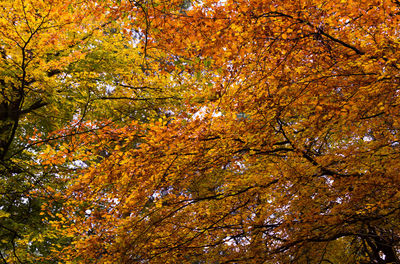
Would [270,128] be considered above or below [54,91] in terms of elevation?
below

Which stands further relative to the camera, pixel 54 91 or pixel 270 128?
pixel 54 91

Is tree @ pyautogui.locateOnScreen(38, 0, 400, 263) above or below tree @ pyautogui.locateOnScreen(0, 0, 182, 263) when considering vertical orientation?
below

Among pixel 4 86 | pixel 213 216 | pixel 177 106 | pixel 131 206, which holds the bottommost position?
pixel 213 216

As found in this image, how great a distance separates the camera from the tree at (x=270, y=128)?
10.9ft

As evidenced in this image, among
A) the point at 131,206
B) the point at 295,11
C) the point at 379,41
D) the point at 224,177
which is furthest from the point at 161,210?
the point at 379,41

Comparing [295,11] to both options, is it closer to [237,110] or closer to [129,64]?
[237,110]

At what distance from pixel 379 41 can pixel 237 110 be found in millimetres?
2145

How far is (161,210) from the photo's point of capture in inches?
175

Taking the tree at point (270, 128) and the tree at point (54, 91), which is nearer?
the tree at point (270, 128)

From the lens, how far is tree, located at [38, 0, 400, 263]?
331 centimetres

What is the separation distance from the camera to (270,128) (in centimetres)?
405

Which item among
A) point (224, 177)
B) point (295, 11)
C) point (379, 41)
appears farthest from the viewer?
point (224, 177)

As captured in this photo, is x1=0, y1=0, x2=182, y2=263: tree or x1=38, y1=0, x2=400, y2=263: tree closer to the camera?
x1=38, y1=0, x2=400, y2=263: tree

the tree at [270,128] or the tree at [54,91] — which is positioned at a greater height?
the tree at [54,91]
